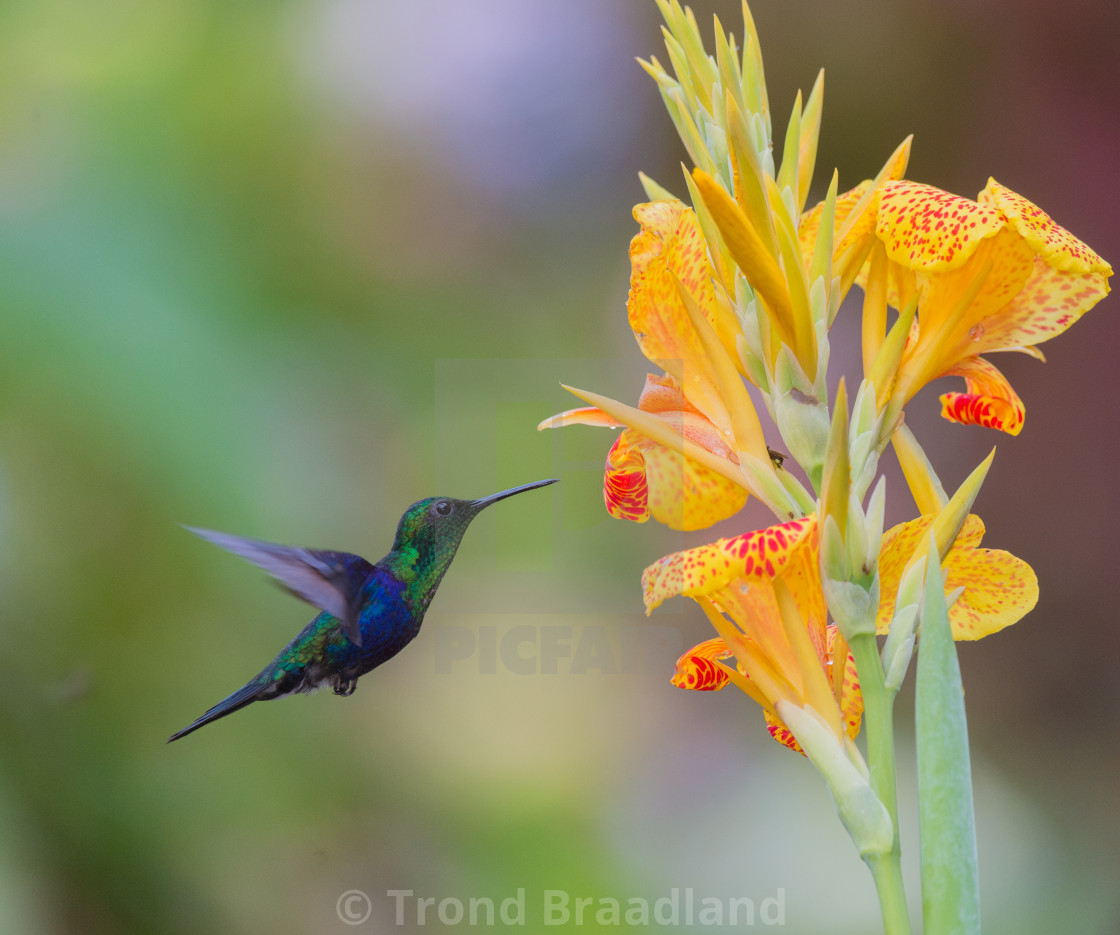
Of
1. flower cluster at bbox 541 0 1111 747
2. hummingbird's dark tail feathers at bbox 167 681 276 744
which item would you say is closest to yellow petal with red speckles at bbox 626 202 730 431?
flower cluster at bbox 541 0 1111 747

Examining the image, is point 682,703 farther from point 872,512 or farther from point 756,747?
point 872,512

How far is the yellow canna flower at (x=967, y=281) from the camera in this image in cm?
41

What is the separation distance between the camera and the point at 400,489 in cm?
127

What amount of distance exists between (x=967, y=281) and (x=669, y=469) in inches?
6.9

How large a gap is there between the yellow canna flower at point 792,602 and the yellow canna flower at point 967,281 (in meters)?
0.08

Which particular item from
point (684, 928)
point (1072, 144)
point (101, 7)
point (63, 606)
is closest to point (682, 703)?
point (684, 928)

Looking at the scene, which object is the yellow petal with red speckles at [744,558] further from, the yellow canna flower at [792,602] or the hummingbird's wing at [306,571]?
the hummingbird's wing at [306,571]

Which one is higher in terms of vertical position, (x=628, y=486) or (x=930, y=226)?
(x=930, y=226)

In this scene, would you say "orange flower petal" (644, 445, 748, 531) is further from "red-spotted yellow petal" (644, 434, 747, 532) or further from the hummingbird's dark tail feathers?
the hummingbird's dark tail feathers

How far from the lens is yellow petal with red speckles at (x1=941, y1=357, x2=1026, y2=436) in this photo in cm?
47

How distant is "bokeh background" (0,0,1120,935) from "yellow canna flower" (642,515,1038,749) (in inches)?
29.9

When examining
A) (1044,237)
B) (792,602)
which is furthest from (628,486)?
(1044,237)

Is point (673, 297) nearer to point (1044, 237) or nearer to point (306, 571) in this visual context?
point (1044, 237)

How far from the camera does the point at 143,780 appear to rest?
1189 mm
